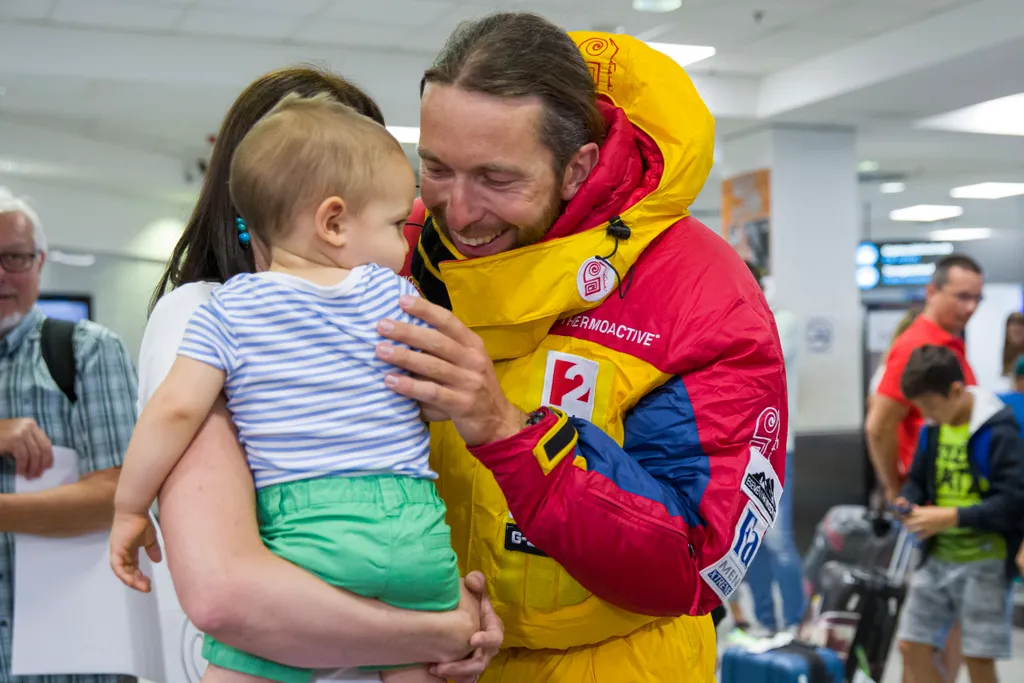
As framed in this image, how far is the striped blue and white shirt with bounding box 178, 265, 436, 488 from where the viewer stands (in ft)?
3.72

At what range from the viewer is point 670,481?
54.5 inches

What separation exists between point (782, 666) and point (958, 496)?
1.29m

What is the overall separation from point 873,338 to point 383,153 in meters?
8.88

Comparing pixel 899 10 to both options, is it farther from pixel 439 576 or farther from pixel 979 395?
pixel 439 576

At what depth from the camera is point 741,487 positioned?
1.36 metres

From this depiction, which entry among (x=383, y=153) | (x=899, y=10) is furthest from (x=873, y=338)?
(x=383, y=153)

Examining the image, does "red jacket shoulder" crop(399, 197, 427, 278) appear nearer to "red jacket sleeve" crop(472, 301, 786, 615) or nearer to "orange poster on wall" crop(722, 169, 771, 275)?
"red jacket sleeve" crop(472, 301, 786, 615)

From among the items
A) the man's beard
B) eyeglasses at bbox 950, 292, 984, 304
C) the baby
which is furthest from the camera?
eyeglasses at bbox 950, 292, 984, 304

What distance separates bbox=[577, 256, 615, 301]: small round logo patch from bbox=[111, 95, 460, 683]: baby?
296 mm

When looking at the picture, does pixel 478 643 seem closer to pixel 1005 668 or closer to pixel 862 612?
pixel 862 612

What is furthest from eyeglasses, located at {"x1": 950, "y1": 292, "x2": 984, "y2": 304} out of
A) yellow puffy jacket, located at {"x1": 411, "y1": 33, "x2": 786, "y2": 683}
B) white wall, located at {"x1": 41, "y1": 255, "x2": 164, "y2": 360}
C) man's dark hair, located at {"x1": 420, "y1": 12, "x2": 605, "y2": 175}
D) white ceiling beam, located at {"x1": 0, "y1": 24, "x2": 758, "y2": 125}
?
white wall, located at {"x1": 41, "y1": 255, "x2": 164, "y2": 360}

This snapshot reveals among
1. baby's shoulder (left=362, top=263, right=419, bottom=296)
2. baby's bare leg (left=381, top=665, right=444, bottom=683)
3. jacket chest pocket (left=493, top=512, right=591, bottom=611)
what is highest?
baby's shoulder (left=362, top=263, right=419, bottom=296)

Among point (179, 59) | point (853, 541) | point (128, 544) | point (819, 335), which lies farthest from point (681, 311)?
point (819, 335)

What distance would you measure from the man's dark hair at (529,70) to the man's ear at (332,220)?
13.4 inches
